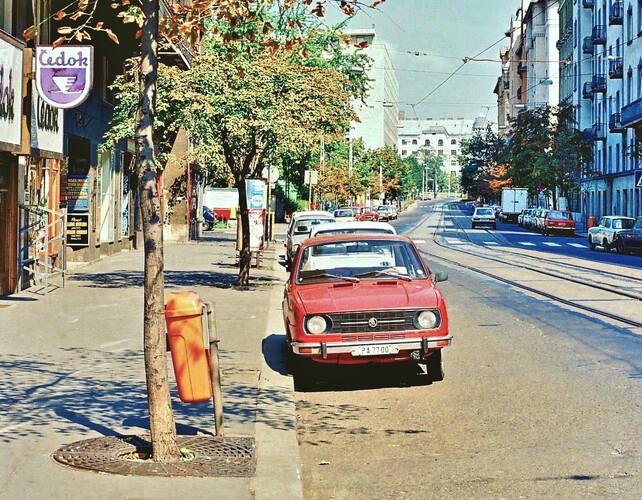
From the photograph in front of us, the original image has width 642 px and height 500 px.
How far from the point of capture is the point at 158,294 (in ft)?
23.8

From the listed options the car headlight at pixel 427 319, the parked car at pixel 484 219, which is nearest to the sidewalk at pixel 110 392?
the car headlight at pixel 427 319

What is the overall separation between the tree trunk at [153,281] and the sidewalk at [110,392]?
56cm

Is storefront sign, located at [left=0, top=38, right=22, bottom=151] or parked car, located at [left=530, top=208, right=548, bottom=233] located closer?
storefront sign, located at [left=0, top=38, right=22, bottom=151]

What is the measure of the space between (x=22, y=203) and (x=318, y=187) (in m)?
52.1

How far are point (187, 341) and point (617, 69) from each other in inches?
2591

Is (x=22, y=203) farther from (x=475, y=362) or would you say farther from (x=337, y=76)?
(x=475, y=362)

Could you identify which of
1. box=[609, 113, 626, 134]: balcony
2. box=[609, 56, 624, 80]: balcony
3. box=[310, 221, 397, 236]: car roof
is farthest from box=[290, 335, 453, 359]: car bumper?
box=[609, 56, 624, 80]: balcony

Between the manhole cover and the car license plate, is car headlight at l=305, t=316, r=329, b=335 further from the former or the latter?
the manhole cover

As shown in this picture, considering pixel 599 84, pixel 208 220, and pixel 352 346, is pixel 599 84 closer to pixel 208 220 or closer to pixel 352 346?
pixel 208 220

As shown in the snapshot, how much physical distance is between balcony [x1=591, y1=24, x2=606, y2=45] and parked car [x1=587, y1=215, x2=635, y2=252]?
3314cm

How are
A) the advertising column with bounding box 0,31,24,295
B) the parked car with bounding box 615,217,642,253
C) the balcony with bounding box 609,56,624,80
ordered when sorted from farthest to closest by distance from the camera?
the balcony with bounding box 609,56,624,80, the parked car with bounding box 615,217,642,253, the advertising column with bounding box 0,31,24,295

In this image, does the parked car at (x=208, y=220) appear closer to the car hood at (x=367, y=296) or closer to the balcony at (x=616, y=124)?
the balcony at (x=616, y=124)

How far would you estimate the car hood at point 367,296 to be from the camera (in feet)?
34.7

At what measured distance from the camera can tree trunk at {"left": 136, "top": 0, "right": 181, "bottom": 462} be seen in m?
7.20
